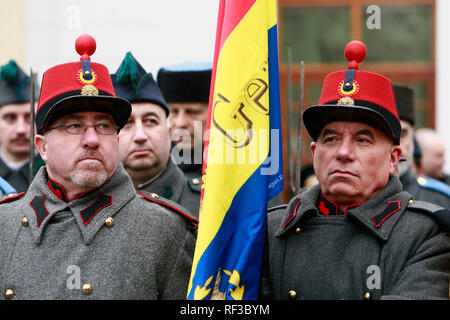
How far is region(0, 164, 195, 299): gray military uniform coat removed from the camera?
12.0 feet

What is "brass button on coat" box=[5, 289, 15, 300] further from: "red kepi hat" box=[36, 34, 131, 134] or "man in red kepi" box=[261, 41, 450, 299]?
"man in red kepi" box=[261, 41, 450, 299]

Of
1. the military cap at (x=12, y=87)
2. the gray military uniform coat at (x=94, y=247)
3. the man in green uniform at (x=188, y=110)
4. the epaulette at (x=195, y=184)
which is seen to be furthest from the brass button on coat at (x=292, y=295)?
the military cap at (x=12, y=87)

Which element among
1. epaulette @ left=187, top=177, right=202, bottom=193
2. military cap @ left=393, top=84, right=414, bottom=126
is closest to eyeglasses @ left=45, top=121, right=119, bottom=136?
epaulette @ left=187, top=177, right=202, bottom=193

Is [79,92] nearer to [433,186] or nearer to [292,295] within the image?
[292,295]

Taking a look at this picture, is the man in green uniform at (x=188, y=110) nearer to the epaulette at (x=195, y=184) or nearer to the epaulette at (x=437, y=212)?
the epaulette at (x=195, y=184)

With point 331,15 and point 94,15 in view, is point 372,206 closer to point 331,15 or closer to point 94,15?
point 94,15

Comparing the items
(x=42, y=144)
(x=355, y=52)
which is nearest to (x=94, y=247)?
(x=42, y=144)

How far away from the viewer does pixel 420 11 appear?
362 inches

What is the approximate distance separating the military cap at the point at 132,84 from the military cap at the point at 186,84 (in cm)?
51

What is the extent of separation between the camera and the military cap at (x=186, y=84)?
5.82m

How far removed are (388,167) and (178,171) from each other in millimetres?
Result: 1846

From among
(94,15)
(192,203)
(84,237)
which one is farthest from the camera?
(94,15)

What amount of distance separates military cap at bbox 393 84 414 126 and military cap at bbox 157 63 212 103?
57.2 inches
